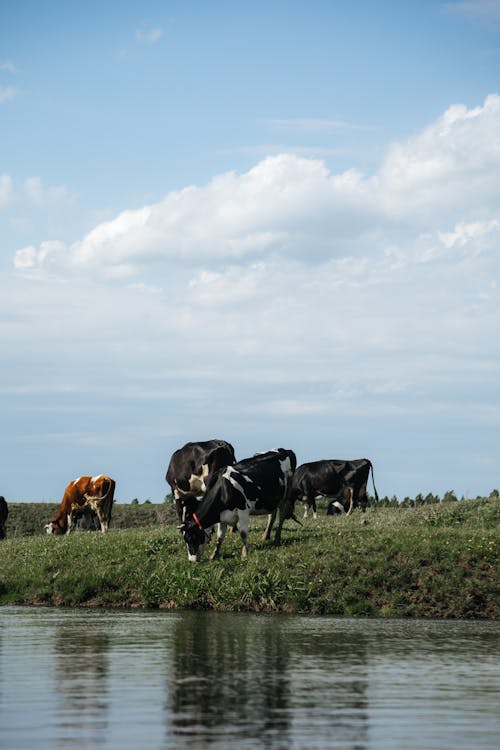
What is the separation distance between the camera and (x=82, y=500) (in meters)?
41.3

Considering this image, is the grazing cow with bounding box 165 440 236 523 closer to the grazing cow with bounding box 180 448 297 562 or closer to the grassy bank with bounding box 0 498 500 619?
the grassy bank with bounding box 0 498 500 619

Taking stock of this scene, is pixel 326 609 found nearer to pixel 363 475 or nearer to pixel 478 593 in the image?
pixel 478 593

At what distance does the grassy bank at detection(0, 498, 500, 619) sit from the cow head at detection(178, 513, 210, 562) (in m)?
0.33

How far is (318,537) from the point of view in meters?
28.2

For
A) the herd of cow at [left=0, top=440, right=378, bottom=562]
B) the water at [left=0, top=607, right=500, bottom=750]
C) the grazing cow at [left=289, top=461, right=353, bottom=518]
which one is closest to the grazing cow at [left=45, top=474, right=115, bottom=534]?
the herd of cow at [left=0, top=440, right=378, bottom=562]

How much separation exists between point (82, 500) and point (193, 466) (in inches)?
372

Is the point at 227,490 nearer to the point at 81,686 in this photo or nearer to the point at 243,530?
the point at 243,530

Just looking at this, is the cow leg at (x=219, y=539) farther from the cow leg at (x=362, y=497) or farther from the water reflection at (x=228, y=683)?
the cow leg at (x=362, y=497)

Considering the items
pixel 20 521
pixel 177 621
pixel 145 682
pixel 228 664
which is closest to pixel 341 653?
pixel 228 664

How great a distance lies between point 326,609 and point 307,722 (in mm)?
13343

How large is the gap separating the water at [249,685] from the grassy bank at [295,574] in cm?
218

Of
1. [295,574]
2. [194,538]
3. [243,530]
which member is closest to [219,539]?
[243,530]

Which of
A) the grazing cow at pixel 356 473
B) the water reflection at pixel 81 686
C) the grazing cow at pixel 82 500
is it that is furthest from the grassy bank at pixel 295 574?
the grazing cow at pixel 356 473

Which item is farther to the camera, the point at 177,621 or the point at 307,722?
the point at 177,621
